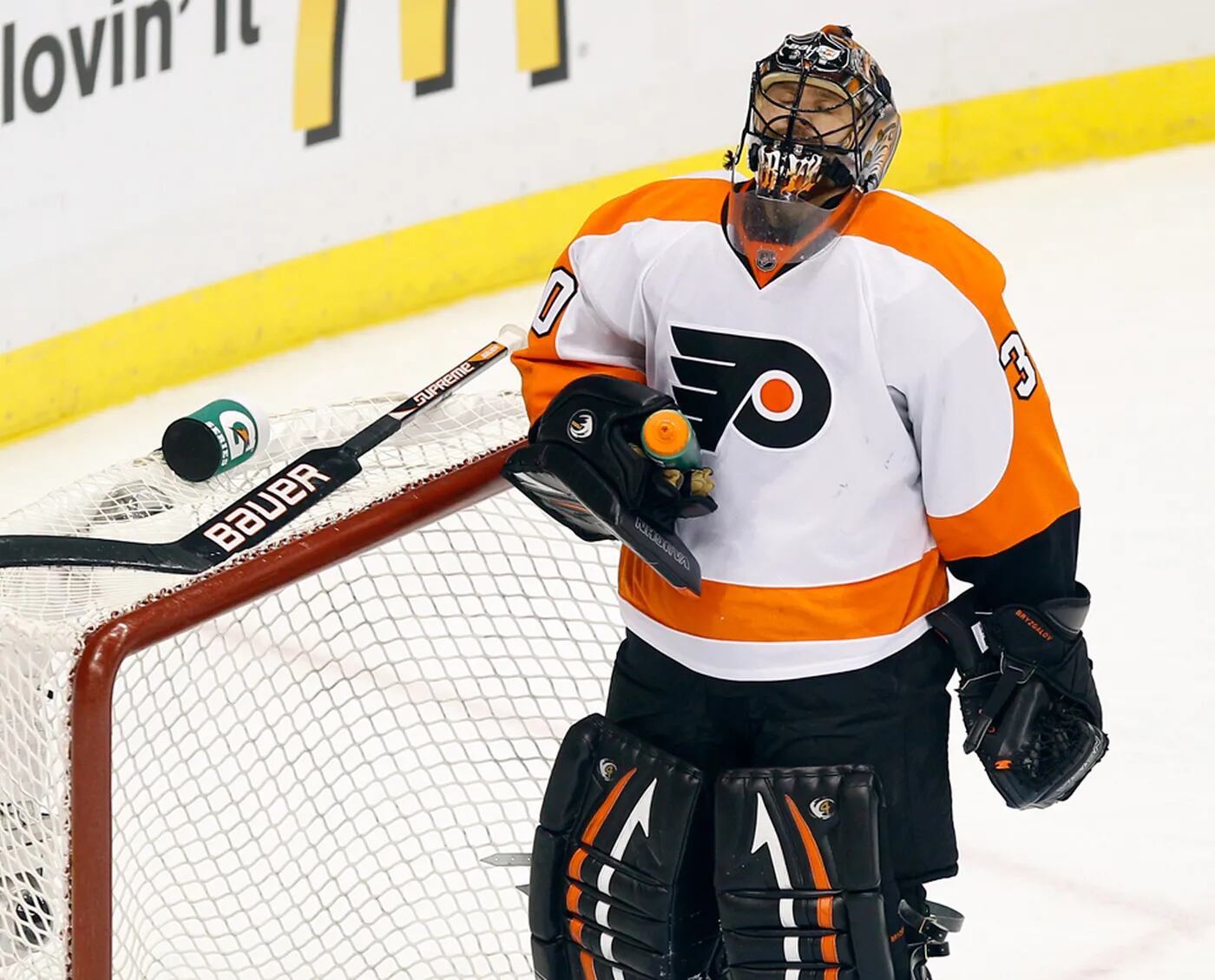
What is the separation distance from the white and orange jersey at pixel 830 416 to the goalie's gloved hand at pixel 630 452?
0.05 metres

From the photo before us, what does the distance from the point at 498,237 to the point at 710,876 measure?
3.65 metres

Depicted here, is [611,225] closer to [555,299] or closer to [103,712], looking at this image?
[555,299]

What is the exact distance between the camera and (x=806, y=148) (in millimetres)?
1557

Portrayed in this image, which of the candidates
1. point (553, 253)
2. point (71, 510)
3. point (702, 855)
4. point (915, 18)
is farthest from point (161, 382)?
point (702, 855)

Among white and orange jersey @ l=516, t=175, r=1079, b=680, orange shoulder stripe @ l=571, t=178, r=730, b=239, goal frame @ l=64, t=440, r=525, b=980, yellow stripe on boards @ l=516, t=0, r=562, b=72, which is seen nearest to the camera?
goal frame @ l=64, t=440, r=525, b=980

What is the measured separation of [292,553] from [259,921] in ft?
2.52

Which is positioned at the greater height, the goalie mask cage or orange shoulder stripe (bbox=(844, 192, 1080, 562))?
orange shoulder stripe (bbox=(844, 192, 1080, 562))

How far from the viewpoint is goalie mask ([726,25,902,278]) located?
1.55m

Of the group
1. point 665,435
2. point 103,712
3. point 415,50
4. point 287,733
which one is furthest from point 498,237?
point 103,712

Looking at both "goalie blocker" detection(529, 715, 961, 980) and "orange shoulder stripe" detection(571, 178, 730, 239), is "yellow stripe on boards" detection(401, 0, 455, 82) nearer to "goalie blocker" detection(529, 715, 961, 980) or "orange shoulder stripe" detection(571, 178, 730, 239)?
"orange shoulder stripe" detection(571, 178, 730, 239)

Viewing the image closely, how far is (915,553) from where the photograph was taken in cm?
164

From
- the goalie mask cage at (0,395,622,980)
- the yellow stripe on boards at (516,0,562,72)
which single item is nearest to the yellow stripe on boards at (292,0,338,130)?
the yellow stripe on boards at (516,0,562,72)

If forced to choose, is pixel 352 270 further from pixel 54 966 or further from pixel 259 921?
pixel 54 966

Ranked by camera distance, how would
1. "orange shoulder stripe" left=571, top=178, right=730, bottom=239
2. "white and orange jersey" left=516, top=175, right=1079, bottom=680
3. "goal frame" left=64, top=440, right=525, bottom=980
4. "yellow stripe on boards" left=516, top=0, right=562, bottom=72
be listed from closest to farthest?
"goal frame" left=64, top=440, right=525, bottom=980
"white and orange jersey" left=516, top=175, right=1079, bottom=680
"orange shoulder stripe" left=571, top=178, right=730, bottom=239
"yellow stripe on boards" left=516, top=0, right=562, bottom=72
